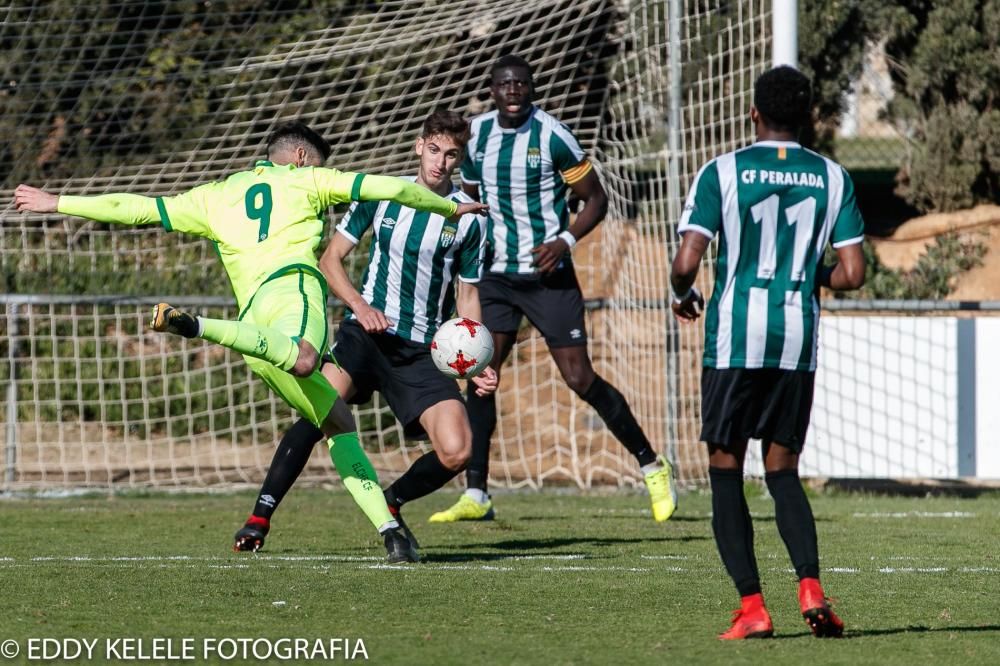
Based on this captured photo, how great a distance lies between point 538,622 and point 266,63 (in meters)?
7.22

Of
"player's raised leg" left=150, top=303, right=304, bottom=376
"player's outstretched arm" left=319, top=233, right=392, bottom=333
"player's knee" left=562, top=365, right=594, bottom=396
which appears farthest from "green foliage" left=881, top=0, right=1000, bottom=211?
"player's raised leg" left=150, top=303, right=304, bottom=376

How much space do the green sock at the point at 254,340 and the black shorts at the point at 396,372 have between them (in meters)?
1.26

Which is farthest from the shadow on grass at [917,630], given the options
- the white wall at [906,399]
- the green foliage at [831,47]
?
the green foliage at [831,47]

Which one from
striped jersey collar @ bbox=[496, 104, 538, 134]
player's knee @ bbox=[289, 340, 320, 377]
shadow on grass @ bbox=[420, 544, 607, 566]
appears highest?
striped jersey collar @ bbox=[496, 104, 538, 134]

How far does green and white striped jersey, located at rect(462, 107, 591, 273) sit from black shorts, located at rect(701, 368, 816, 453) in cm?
399

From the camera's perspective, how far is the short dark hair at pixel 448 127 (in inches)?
281

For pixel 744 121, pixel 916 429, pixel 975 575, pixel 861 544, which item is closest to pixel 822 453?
pixel 916 429

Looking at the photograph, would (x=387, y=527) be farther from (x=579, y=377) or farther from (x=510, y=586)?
(x=579, y=377)

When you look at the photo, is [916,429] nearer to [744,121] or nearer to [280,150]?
[744,121]

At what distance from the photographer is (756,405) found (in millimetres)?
5000

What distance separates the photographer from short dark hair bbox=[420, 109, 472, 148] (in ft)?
23.4

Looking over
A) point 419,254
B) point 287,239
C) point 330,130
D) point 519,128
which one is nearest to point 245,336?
point 287,239

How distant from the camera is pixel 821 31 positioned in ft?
49.1

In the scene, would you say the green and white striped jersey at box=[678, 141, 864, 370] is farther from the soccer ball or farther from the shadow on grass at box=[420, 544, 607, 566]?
the shadow on grass at box=[420, 544, 607, 566]
